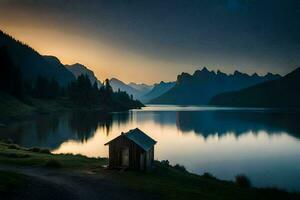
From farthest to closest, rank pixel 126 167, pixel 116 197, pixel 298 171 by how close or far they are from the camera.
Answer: pixel 298 171
pixel 126 167
pixel 116 197

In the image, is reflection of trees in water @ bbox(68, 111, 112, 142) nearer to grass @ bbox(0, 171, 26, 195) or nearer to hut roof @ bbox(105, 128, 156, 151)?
hut roof @ bbox(105, 128, 156, 151)

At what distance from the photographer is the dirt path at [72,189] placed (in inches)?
840

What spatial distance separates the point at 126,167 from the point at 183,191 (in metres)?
9.82

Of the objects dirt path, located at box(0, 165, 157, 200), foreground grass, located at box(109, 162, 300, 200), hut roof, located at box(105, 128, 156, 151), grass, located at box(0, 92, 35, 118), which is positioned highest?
grass, located at box(0, 92, 35, 118)

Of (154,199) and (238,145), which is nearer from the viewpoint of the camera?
(154,199)

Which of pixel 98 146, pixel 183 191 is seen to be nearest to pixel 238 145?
pixel 98 146

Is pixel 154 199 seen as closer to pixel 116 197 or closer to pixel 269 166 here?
pixel 116 197

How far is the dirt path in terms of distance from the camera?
840 inches

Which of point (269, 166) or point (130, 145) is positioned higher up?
point (130, 145)

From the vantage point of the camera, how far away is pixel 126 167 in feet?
111

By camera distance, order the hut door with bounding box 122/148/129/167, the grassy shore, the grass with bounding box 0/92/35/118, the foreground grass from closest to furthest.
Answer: the grassy shore
the foreground grass
the hut door with bounding box 122/148/129/167
the grass with bounding box 0/92/35/118

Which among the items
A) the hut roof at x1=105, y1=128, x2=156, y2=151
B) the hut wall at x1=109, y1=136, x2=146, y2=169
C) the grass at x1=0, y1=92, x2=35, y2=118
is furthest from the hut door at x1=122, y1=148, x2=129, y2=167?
the grass at x1=0, y1=92, x2=35, y2=118

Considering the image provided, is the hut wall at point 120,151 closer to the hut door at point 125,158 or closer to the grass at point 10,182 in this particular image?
the hut door at point 125,158

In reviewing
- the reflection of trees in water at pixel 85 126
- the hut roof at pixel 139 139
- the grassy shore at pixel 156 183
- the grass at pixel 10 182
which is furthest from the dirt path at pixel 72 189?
the reflection of trees in water at pixel 85 126
